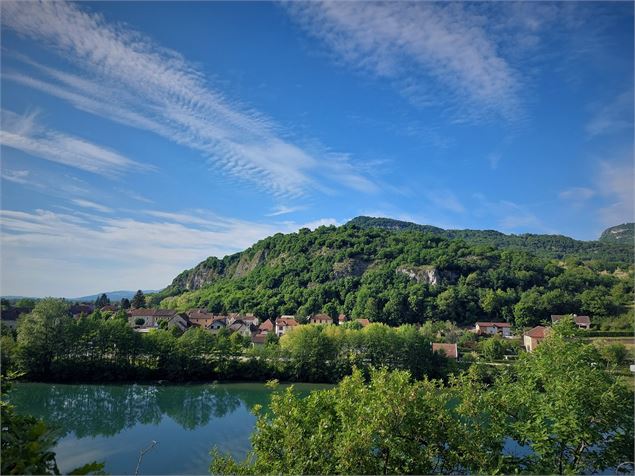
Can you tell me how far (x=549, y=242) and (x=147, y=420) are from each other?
156917 mm

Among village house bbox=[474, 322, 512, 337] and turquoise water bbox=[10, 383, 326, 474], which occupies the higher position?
village house bbox=[474, 322, 512, 337]

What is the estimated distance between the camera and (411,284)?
70.9 metres

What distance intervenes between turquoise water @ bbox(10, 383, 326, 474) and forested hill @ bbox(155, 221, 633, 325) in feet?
121

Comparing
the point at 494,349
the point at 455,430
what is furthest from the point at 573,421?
the point at 494,349

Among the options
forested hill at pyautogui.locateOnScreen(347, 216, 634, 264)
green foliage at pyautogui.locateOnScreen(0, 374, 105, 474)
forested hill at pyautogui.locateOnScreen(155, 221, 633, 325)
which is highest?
forested hill at pyautogui.locateOnScreen(347, 216, 634, 264)

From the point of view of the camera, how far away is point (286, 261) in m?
93.0

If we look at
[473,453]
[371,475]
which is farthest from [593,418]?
[371,475]

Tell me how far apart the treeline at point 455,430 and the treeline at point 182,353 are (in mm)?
25090

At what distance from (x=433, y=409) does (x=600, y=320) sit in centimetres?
5739

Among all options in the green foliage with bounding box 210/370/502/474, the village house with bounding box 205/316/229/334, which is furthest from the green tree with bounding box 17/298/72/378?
the green foliage with bounding box 210/370/502/474

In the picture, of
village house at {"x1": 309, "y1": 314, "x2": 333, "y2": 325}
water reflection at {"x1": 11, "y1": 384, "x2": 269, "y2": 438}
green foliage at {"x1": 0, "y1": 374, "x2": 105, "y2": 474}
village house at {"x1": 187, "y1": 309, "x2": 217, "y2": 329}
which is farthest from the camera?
village house at {"x1": 187, "y1": 309, "x2": 217, "y2": 329}

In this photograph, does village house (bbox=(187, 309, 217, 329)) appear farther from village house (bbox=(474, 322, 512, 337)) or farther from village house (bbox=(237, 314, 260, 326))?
village house (bbox=(474, 322, 512, 337))

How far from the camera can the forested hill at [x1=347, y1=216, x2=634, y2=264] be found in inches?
4668

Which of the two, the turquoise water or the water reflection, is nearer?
the turquoise water
